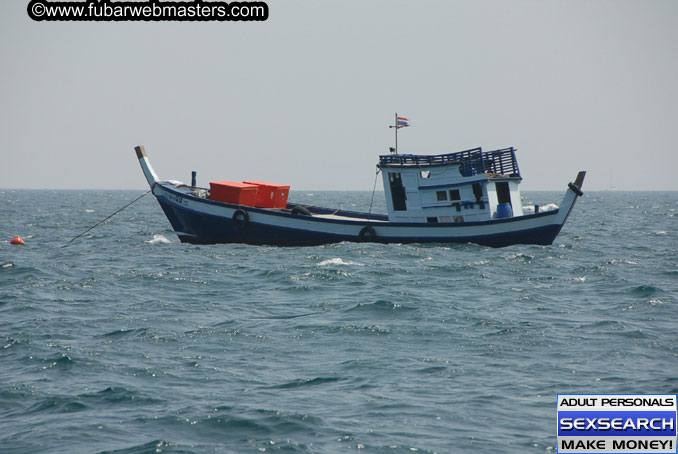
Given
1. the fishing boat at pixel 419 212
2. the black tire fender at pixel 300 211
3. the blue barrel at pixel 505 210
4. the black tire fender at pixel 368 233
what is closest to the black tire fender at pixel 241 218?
the fishing boat at pixel 419 212

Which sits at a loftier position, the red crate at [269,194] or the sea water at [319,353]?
the red crate at [269,194]

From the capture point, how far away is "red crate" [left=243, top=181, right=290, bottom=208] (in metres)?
33.8

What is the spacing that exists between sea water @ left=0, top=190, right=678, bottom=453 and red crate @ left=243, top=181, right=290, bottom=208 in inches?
301

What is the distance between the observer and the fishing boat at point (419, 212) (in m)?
31.2

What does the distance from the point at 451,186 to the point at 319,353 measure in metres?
18.8

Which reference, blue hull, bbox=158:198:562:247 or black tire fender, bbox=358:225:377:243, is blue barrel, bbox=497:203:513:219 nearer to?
blue hull, bbox=158:198:562:247

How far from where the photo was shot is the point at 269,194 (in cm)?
3403

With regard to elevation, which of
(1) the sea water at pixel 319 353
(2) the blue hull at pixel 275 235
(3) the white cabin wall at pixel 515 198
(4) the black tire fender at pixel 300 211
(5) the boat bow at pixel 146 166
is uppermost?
(5) the boat bow at pixel 146 166

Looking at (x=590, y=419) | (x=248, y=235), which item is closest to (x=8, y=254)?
(x=248, y=235)

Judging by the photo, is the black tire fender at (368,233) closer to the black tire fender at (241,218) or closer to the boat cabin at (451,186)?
the boat cabin at (451,186)

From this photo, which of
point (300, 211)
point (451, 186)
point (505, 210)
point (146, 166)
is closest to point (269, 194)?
point (300, 211)

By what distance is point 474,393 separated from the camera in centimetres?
1169

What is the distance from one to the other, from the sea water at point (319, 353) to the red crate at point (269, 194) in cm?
764

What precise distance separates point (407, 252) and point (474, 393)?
18.7 m
